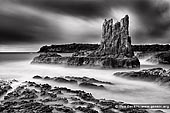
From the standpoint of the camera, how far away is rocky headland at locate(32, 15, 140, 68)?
29922mm

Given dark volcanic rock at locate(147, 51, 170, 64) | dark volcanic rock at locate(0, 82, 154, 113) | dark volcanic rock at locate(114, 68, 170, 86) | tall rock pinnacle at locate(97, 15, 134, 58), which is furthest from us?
dark volcanic rock at locate(147, 51, 170, 64)

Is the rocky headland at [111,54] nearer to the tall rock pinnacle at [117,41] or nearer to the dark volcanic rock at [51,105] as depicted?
the tall rock pinnacle at [117,41]

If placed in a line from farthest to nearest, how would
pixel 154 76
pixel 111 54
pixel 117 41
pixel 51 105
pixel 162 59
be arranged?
1. pixel 162 59
2. pixel 117 41
3. pixel 111 54
4. pixel 154 76
5. pixel 51 105

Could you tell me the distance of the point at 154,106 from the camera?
909 cm

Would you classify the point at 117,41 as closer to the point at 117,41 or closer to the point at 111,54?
the point at 117,41

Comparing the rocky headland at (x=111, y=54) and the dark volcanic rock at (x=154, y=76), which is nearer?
the dark volcanic rock at (x=154, y=76)

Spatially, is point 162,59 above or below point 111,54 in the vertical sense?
below

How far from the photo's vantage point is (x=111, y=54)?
38.8 m

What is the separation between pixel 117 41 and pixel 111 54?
3.69 m

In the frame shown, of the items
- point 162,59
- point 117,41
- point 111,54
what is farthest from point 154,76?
point 162,59

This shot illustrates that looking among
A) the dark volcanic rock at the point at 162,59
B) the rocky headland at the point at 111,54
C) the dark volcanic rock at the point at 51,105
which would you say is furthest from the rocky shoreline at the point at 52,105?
the dark volcanic rock at the point at 162,59

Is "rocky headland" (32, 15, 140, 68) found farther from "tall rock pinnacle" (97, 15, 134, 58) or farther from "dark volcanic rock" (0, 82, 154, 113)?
"dark volcanic rock" (0, 82, 154, 113)

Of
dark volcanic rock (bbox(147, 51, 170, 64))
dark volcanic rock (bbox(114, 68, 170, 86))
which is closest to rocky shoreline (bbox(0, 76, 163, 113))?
dark volcanic rock (bbox(114, 68, 170, 86))

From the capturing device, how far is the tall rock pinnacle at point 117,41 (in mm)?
37697
